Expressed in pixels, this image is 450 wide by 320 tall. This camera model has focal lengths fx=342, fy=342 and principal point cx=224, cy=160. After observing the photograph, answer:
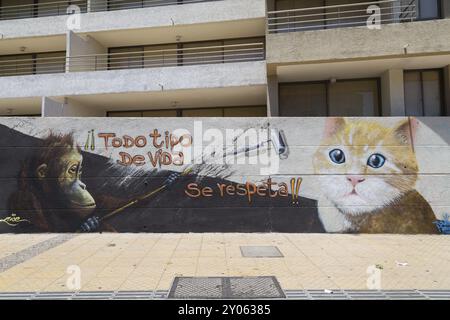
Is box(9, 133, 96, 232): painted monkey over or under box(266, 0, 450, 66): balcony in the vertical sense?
under

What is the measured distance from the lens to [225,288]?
480cm

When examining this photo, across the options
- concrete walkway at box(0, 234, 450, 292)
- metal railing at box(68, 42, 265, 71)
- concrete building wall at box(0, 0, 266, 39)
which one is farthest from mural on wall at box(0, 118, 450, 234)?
concrete building wall at box(0, 0, 266, 39)

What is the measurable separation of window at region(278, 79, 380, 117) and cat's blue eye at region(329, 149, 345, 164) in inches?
127

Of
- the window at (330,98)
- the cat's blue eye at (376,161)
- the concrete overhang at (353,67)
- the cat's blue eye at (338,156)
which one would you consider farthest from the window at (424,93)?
the cat's blue eye at (338,156)

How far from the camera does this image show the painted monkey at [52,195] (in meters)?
8.70

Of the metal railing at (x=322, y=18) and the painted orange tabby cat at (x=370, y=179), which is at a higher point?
the metal railing at (x=322, y=18)

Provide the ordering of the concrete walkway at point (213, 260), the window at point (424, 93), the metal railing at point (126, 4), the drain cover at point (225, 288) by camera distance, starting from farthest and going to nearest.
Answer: the metal railing at point (126, 4) < the window at point (424, 93) < the concrete walkway at point (213, 260) < the drain cover at point (225, 288)

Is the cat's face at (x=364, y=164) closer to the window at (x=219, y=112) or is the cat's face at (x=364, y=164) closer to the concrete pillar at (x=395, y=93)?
the concrete pillar at (x=395, y=93)

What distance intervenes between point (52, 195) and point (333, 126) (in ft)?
24.3

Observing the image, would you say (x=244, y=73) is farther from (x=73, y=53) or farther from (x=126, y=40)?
(x=73, y=53)

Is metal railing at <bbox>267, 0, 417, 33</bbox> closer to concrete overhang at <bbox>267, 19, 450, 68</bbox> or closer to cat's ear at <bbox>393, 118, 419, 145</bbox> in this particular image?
concrete overhang at <bbox>267, 19, 450, 68</bbox>

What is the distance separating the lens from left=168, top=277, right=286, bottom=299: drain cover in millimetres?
4527

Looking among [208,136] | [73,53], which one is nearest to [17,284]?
[208,136]

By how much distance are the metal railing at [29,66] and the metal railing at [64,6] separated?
232cm
